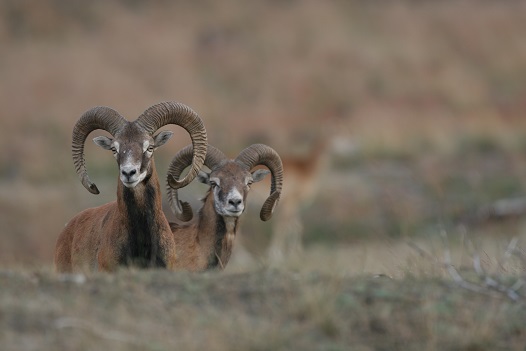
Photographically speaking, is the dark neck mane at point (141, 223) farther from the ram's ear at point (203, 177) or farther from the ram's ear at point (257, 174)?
the ram's ear at point (257, 174)

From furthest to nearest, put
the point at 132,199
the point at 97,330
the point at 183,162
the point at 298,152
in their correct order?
the point at 298,152 < the point at 183,162 < the point at 132,199 < the point at 97,330

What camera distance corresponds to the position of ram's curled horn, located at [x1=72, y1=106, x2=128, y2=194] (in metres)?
12.3

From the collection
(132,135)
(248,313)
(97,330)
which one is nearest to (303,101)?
(132,135)

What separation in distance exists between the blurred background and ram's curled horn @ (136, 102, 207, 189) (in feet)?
25.2

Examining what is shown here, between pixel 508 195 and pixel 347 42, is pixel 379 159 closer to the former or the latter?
pixel 508 195

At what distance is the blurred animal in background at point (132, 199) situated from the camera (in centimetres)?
1178

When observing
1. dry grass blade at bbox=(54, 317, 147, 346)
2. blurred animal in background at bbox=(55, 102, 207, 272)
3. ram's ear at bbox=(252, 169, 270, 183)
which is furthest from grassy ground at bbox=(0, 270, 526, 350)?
ram's ear at bbox=(252, 169, 270, 183)

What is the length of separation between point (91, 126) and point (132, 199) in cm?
125

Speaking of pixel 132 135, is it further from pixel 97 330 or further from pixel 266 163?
pixel 97 330

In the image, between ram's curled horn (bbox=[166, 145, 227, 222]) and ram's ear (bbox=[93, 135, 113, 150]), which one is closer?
ram's ear (bbox=[93, 135, 113, 150])

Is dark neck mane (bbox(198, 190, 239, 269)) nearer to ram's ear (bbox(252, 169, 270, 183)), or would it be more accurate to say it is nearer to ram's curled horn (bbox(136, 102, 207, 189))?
ram's curled horn (bbox(136, 102, 207, 189))

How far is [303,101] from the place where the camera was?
37.2 meters

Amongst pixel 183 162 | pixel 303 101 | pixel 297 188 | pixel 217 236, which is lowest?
pixel 217 236

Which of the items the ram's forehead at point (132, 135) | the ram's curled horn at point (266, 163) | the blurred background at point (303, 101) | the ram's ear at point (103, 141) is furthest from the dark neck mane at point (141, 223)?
the blurred background at point (303, 101)
